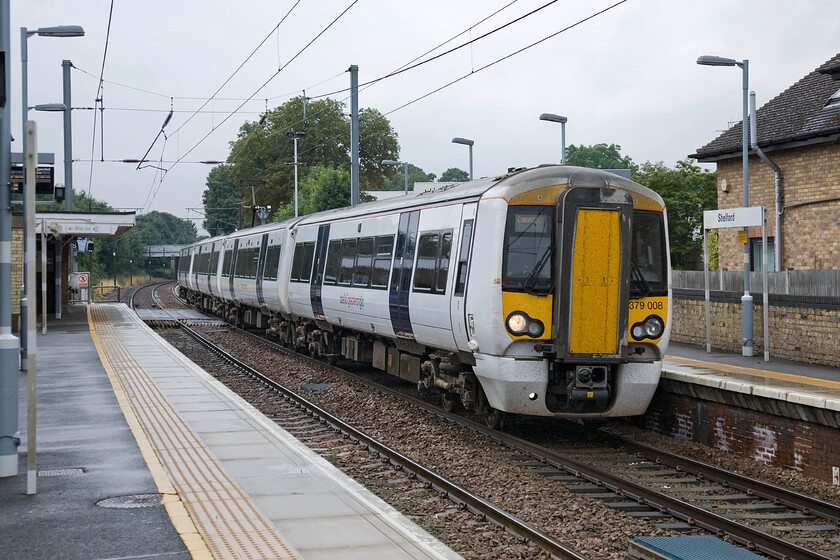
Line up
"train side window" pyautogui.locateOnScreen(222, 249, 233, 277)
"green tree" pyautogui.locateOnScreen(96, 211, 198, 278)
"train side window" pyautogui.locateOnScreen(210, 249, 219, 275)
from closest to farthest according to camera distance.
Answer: "train side window" pyautogui.locateOnScreen(222, 249, 233, 277) < "train side window" pyautogui.locateOnScreen(210, 249, 219, 275) < "green tree" pyautogui.locateOnScreen(96, 211, 198, 278)

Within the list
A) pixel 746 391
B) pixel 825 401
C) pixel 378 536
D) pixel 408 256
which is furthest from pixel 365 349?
pixel 378 536

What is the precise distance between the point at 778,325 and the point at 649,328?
19.6ft

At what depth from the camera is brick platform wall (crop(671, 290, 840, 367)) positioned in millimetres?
15023

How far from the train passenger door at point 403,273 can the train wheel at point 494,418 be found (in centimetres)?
196

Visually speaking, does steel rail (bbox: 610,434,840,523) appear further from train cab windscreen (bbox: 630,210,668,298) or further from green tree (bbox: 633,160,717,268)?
green tree (bbox: 633,160,717,268)

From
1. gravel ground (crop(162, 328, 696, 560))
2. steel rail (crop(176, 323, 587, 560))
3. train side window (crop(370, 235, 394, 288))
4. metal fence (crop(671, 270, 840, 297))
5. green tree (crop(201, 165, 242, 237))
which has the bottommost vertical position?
gravel ground (crop(162, 328, 696, 560))

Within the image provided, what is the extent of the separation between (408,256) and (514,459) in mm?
4146

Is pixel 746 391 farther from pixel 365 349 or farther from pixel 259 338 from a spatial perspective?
pixel 259 338

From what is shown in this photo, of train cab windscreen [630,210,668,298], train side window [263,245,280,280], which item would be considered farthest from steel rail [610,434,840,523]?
train side window [263,245,280,280]

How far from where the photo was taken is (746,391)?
11.1 meters

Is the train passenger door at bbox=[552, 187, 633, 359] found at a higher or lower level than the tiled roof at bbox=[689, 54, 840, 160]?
lower

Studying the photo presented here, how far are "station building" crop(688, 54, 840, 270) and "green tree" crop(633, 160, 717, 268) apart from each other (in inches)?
709

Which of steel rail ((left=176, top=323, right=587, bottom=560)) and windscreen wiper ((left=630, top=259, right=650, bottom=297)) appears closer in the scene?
steel rail ((left=176, top=323, right=587, bottom=560))

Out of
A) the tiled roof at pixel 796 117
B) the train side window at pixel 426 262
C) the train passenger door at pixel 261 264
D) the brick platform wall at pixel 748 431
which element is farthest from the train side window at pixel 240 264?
the brick platform wall at pixel 748 431
